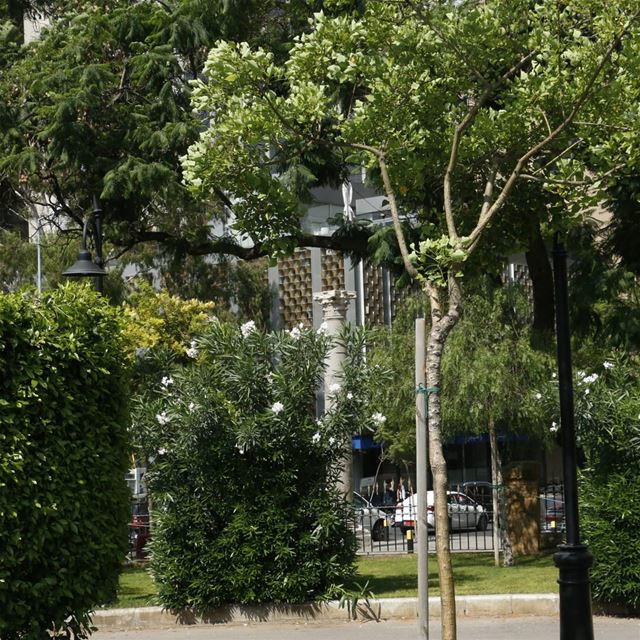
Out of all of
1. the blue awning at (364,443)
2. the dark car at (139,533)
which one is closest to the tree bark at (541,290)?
the dark car at (139,533)

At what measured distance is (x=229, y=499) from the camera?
15.1 meters

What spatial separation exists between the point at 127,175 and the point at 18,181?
3492 mm

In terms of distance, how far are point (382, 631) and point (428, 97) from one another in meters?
6.21

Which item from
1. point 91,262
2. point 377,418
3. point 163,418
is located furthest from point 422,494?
point 91,262

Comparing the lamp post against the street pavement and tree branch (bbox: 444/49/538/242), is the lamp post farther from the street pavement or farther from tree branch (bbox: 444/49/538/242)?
tree branch (bbox: 444/49/538/242)

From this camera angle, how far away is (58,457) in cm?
1031

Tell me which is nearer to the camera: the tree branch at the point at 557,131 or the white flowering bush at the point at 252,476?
the tree branch at the point at 557,131

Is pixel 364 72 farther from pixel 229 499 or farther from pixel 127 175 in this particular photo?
pixel 127 175

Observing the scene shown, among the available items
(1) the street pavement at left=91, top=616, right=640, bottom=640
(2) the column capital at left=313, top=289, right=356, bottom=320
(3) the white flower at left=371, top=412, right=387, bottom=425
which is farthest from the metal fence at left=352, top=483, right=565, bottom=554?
(2) the column capital at left=313, top=289, right=356, bottom=320

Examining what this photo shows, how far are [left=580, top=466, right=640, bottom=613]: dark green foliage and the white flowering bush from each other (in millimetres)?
2906

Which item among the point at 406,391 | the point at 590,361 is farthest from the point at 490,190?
the point at 590,361

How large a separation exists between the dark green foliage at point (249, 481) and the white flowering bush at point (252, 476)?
0.01 m

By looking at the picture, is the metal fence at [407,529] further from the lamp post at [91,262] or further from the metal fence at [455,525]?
the lamp post at [91,262]

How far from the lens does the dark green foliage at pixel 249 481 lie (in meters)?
15.0
